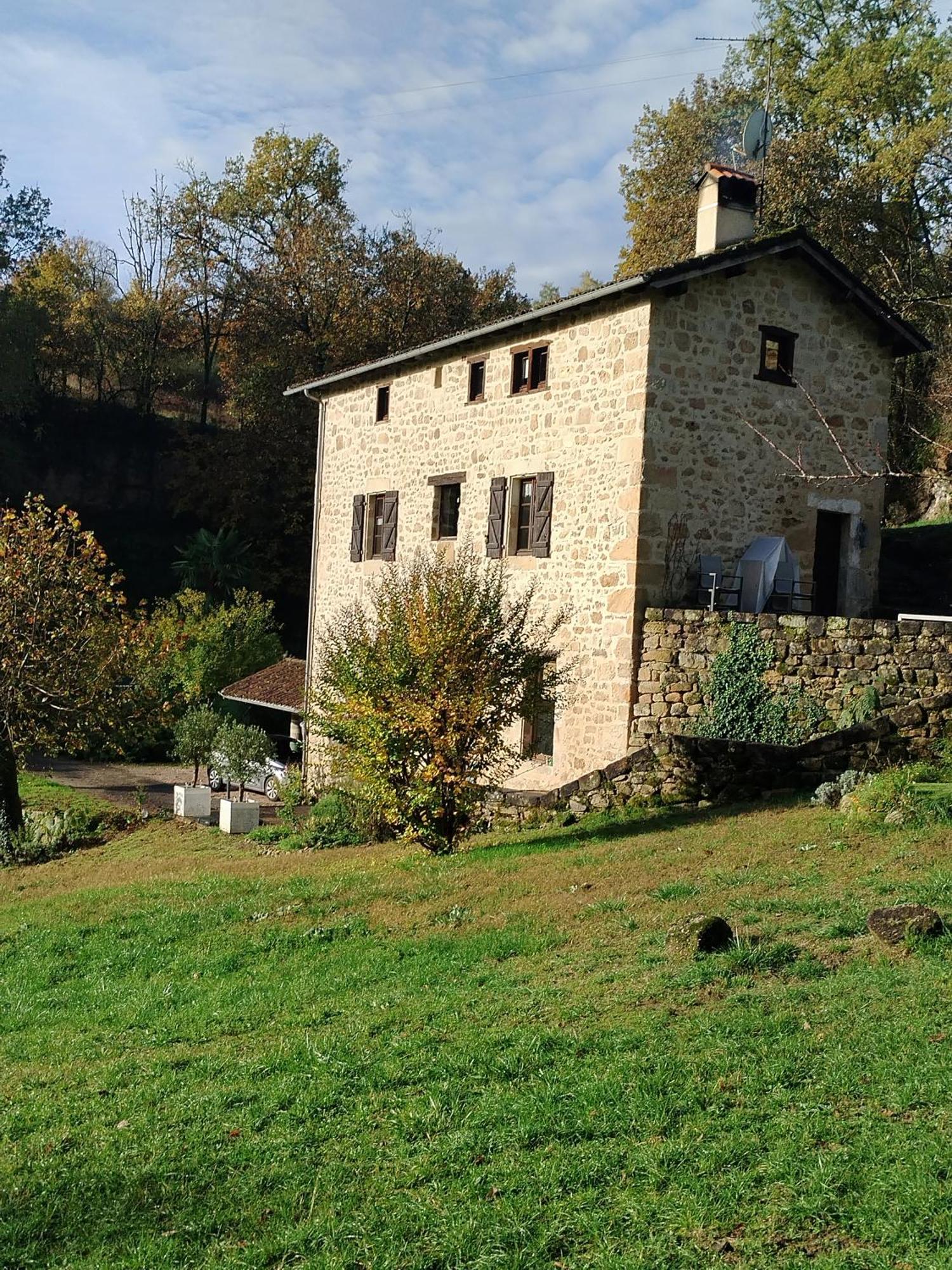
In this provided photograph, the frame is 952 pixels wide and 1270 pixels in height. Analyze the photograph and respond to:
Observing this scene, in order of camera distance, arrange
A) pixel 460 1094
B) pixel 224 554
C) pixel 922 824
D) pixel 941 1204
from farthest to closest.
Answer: pixel 224 554 < pixel 922 824 < pixel 460 1094 < pixel 941 1204

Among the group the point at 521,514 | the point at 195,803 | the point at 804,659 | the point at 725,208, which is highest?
the point at 725,208

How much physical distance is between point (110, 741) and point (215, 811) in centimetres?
365

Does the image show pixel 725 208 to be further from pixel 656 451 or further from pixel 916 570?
pixel 916 570

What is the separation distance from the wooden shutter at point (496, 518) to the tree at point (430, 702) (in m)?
4.50

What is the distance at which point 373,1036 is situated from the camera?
6945mm

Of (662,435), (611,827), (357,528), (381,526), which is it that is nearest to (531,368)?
(662,435)

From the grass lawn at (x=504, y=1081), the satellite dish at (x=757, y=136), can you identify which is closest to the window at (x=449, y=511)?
the satellite dish at (x=757, y=136)

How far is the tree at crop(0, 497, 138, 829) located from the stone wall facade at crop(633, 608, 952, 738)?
386 inches

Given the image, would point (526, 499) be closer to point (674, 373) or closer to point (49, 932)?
point (674, 373)

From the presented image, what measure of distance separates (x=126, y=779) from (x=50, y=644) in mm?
10281

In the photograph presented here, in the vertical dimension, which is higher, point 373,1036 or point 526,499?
Answer: point 526,499

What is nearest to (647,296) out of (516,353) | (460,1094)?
(516,353)

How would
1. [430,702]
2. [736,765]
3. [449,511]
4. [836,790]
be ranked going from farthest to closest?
[449,511] < [736,765] < [430,702] < [836,790]

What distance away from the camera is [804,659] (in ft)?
48.6
